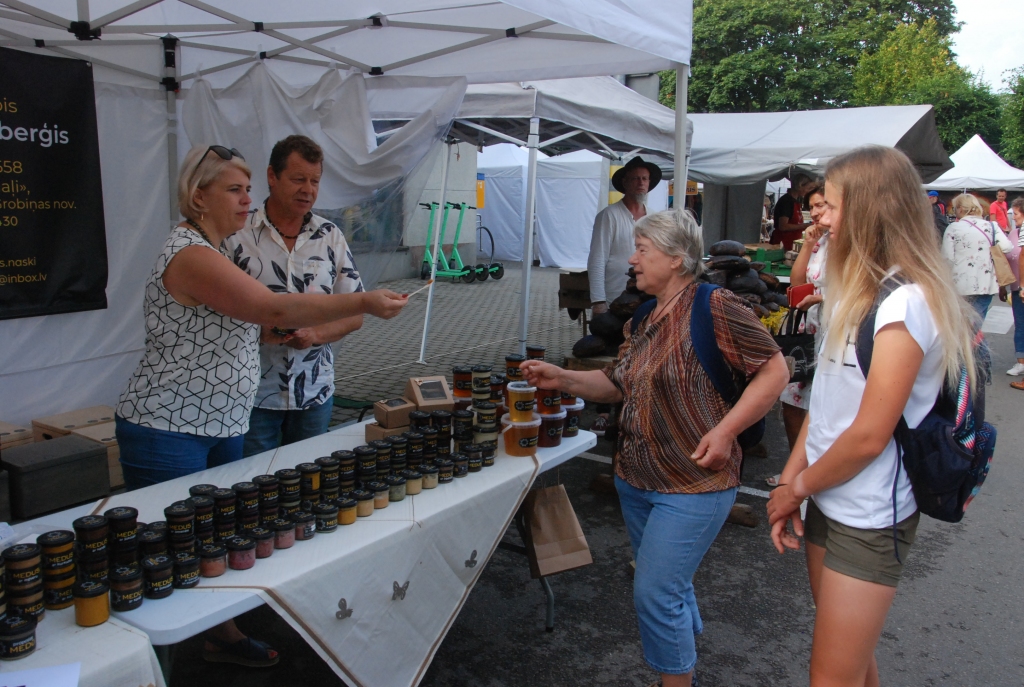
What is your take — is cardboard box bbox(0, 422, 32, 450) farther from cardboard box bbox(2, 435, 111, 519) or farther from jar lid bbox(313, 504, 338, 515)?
jar lid bbox(313, 504, 338, 515)

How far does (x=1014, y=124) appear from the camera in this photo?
30156mm

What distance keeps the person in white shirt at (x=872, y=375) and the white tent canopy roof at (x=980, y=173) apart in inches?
753

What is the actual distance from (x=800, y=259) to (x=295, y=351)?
360 centimetres

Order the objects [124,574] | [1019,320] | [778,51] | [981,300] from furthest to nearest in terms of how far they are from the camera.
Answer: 1. [778,51]
2. [1019,320]
3. [981,300]
4. [124,574]

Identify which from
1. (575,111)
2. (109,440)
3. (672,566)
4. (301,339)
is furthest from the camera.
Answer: (575,111)

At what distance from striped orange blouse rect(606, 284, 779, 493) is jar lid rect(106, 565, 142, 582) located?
1.44 metres

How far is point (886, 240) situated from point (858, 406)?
1.28 feet

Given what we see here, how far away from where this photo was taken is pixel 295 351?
2842 millimetres

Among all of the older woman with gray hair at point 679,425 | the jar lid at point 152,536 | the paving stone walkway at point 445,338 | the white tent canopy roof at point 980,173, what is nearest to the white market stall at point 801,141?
the paving stone walkway at point 445,338

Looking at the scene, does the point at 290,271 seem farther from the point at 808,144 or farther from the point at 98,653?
the point at 808,144

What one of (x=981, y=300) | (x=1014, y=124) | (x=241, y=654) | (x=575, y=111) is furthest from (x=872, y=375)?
(x=1014, y=124)

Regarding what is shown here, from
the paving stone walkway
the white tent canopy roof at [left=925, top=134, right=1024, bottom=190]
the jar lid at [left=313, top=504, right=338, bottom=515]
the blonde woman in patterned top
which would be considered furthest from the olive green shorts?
the white tent canopy roof at [left=925, top=134, right=1024, bottom=190]

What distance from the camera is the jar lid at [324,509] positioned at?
206 centimetres

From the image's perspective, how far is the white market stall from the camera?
8750mm
